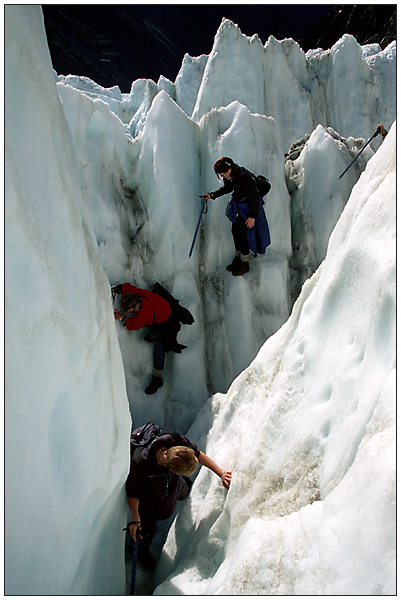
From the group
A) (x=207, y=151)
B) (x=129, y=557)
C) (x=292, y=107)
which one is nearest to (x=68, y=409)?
(x=129, y=557)

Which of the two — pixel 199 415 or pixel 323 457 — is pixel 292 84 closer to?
pixel 199 415

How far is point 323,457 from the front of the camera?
1.45m

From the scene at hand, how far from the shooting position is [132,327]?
9.83 ft

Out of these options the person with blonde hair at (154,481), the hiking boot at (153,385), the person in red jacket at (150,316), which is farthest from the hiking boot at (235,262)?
the person with blonde hair at (154,481)

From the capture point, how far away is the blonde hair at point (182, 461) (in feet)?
6.05

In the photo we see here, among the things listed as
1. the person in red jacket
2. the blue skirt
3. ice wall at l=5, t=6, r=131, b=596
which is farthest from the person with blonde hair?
the blue skirt

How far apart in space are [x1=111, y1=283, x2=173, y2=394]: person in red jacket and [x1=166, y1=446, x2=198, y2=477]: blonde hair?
1207 mm

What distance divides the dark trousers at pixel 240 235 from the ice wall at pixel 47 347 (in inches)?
73.5

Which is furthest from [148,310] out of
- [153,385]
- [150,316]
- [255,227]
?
[255,227]

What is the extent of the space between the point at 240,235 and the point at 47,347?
237 centimetres

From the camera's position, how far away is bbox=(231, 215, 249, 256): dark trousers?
3303mm

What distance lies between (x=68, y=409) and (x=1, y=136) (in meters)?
0.86

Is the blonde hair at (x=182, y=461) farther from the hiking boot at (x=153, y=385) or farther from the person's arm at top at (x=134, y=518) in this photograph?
the hiking boot at (x=153, y=385)

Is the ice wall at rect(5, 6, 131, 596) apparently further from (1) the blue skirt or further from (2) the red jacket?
(1) the blue skirt
